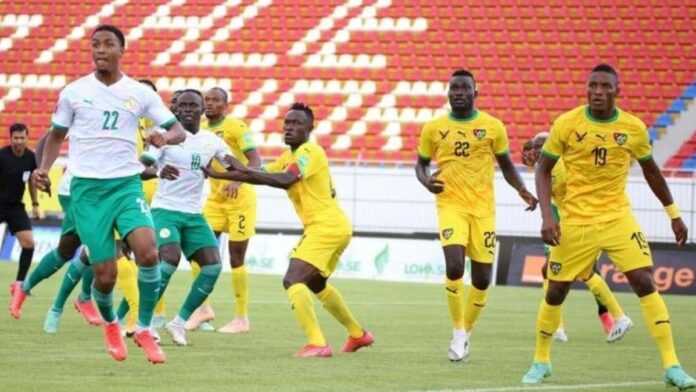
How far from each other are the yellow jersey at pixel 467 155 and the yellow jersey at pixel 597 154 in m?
2.26

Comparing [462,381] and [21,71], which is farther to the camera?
[21,71]

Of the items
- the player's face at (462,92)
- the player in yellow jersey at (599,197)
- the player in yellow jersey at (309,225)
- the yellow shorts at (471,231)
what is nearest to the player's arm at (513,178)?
the yellow shorts at (471,231)

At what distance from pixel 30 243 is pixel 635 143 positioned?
10083mm

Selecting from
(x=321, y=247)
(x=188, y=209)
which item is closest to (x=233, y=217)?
(x=188, y=209)

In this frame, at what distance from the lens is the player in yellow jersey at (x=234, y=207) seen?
14805 millimetres

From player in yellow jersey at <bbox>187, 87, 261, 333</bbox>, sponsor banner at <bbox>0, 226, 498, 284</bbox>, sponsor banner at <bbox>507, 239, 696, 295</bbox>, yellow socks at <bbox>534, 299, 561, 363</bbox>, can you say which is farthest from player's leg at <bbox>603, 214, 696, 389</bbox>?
sponsor banner at <bbox>0, 226, 498, 284</bbox>

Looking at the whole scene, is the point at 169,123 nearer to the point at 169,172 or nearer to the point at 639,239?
the point at 169,172

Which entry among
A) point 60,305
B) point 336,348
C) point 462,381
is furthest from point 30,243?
point 462,381

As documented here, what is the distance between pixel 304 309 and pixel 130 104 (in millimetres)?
2536

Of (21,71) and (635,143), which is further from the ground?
(635,143)

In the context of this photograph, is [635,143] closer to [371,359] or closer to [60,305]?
[371,359]

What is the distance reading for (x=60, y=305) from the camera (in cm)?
1383

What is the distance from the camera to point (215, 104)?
581 inches

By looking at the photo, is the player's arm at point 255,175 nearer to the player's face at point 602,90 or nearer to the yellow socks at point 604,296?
the player's face at point 602,90
